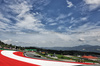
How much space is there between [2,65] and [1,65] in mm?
70

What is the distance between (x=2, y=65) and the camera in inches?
252

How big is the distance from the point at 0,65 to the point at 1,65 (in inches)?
2.8

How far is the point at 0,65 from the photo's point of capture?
6402 millimetres

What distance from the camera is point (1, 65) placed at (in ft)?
21.0

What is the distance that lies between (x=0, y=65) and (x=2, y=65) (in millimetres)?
141
